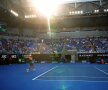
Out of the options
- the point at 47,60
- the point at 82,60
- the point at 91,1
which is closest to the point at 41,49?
the point at 47,60

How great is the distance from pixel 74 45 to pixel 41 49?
9.20 meters

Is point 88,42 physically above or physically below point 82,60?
above

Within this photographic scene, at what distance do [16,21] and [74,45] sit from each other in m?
17.3

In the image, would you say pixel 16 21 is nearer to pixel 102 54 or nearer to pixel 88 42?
pixel 88 42

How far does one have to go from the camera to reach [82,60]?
138 ft

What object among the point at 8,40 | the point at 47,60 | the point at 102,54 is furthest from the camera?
the point at 8,40

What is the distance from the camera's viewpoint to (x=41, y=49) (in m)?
48.3

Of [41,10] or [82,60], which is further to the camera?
[41,10]

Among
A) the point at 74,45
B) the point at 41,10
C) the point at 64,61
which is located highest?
the point at 41,10

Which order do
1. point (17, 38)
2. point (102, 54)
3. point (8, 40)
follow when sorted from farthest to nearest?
1. point (17, 38)
2. point (8, 40)
3. point (102, 54)

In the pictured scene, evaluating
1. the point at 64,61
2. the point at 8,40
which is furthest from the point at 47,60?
the point at 8,40

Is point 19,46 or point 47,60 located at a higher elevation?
point 19,46

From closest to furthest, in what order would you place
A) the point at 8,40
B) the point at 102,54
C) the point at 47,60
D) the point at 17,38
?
the point at 102,54 < the point at 47,60 < the point at 8,40 < the point at 17,38

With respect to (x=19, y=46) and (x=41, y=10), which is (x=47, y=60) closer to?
(x=19, y=46)
